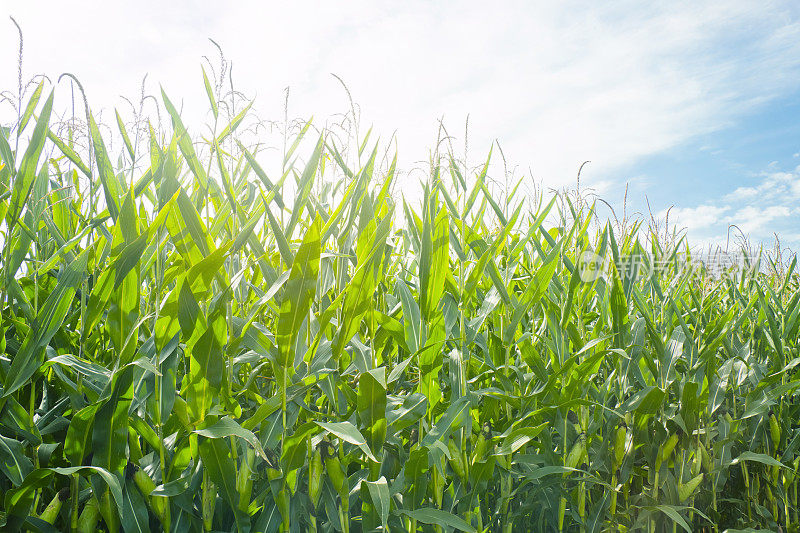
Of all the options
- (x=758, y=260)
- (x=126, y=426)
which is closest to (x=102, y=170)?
(x=126, y=426)

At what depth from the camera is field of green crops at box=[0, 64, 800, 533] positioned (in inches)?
43.2

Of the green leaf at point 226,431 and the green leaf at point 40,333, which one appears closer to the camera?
the green leaf at point 226,431

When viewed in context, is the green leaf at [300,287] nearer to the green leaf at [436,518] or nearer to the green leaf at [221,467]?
the green leaf at [221,467]

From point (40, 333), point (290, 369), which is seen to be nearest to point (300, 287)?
point (290, 369)

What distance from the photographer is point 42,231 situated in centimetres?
173

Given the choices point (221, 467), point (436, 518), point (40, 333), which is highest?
point (40, 333)

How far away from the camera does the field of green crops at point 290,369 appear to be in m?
1.10

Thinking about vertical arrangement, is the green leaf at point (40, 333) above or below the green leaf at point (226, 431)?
above

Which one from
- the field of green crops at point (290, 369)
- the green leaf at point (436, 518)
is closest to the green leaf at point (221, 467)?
the field of green crops at point (290, 369)

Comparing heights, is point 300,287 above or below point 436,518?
above

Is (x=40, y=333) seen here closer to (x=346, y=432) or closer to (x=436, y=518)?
(x=346, y=432)

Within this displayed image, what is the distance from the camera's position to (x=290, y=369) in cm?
115

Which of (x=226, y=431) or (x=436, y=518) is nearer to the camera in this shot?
(x=226, y=431)

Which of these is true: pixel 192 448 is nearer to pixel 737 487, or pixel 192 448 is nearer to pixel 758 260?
pixel 737 487
